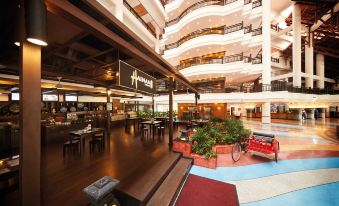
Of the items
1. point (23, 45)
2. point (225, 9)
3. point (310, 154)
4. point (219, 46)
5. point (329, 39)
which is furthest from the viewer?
point (329, 39)

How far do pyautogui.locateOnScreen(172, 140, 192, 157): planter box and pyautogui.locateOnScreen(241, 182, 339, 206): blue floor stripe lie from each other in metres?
2.59

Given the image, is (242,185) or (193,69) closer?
(242,185)

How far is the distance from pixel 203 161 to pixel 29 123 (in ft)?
17.0

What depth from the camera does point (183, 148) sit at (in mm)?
5828

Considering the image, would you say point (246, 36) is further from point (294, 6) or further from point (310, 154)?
point (310, 154)

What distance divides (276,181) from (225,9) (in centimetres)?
1760

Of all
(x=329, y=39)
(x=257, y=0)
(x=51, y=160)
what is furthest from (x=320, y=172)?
(x=329, y=39)

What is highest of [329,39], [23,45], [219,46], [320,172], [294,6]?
[294,6]

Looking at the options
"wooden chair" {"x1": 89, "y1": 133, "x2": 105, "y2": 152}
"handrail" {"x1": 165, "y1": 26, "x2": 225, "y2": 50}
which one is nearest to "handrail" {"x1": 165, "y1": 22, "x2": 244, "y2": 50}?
"handrail" {"x1": 165, "y1": 26, "x2": 225, "y2": 50}

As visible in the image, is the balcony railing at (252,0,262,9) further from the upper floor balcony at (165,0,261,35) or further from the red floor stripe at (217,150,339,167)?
the red floor stripe at (217,150,339,167)

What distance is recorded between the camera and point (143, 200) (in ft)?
9.10

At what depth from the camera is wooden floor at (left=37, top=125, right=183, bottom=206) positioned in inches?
112

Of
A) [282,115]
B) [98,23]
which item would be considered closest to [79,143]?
[98,23]

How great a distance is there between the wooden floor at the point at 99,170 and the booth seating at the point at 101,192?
36.4 inches
